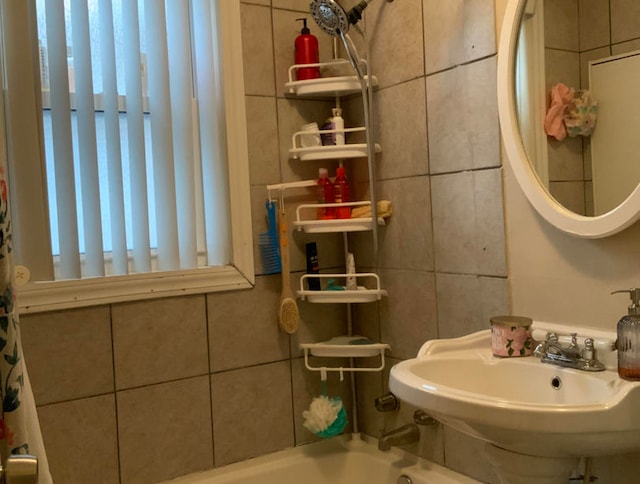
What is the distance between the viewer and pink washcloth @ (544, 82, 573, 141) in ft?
4.93

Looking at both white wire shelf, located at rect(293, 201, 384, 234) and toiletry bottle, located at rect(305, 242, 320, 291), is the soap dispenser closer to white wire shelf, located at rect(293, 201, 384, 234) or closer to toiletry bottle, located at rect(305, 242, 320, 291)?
white wire shelf, located at rect(293, 201, 384, 234)

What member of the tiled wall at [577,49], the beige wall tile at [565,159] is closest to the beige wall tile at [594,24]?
the tiled wall at [577,49]

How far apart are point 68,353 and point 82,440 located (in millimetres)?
239

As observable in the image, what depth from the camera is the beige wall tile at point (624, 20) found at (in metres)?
1.37

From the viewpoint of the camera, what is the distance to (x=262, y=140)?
6.75ft

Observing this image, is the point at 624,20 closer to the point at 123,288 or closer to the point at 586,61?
the point at 586,61

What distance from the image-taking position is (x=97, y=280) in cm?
179

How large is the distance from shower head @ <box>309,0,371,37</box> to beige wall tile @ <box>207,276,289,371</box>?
761 millimetres

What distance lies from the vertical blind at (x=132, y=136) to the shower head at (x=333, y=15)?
34 cm

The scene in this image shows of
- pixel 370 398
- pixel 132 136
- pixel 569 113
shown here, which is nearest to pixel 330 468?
pixel 370 398

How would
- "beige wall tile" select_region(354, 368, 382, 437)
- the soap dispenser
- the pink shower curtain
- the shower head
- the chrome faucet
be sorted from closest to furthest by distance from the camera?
the pink shower curtain < the soap dispenser < the chrome faucet < the shower head < "beige wall tile" select_region(354, 368, 382, 437)

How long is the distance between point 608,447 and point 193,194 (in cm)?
127

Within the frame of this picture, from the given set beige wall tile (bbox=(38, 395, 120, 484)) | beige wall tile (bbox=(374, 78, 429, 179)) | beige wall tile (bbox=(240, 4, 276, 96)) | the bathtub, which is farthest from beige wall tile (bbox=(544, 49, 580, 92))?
beige wall tile (bbox=(38, 395, 120, 484))

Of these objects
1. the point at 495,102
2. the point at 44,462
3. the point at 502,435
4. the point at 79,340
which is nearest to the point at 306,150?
the point at 495,102
